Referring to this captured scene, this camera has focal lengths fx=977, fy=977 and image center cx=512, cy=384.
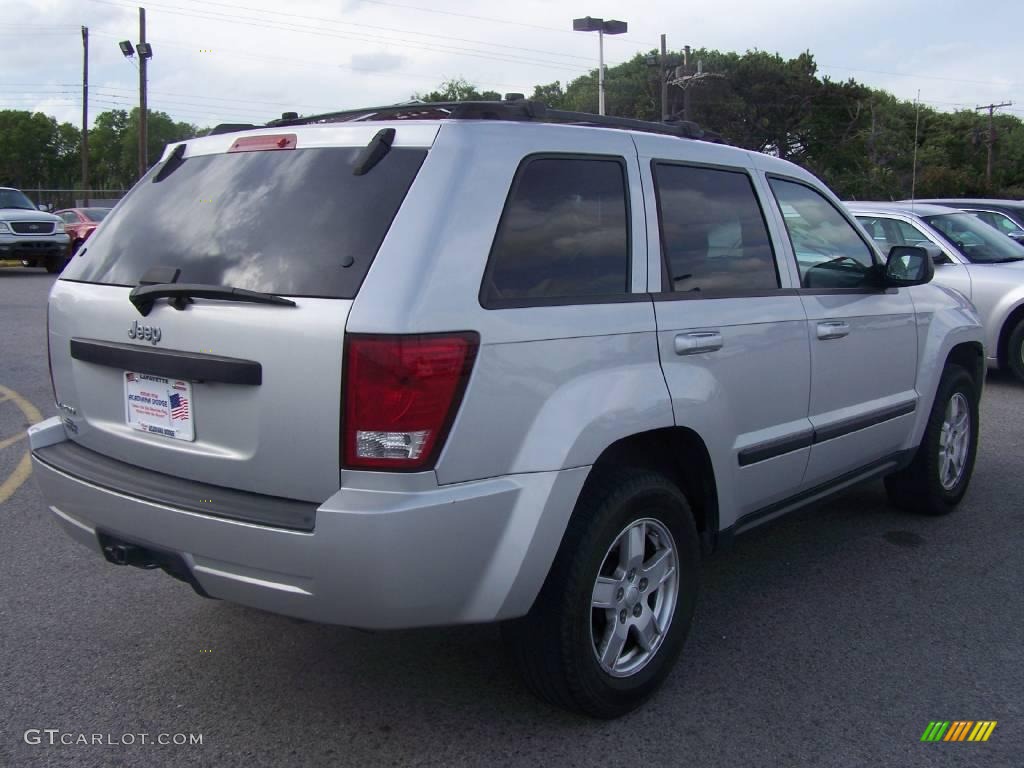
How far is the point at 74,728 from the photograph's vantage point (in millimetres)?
3092

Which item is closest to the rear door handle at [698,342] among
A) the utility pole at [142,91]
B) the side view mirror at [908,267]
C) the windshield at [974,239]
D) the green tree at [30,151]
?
the side view mirror at [908,267]

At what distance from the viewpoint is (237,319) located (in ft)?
9.07

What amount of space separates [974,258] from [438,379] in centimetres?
855

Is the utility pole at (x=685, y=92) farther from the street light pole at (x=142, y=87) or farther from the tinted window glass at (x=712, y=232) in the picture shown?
the tinted window glass at (x=712, y=232)

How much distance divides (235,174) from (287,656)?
1761 mm

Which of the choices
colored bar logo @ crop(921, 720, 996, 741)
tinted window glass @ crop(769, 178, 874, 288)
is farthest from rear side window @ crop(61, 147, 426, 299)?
colored bar logo @ crop(921, 720, 996, 741)

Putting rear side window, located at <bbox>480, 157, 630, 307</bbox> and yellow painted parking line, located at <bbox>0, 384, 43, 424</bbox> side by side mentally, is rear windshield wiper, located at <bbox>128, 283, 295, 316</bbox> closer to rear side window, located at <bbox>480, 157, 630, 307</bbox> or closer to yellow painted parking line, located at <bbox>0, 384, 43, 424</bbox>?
rear side window, located at <bbox>480, 157, 630, 307</bbox>

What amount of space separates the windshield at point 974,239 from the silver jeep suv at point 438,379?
6791 mm

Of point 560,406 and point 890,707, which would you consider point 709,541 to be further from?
point 560,406

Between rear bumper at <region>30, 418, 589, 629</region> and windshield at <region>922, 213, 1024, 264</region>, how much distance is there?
823 cm

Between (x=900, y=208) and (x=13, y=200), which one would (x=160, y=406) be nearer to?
(x=900, y=208)

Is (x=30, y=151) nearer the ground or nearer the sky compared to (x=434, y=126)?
nearer the sky

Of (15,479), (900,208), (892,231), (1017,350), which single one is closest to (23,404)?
(15,479)

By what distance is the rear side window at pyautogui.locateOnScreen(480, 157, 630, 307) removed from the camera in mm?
2865
